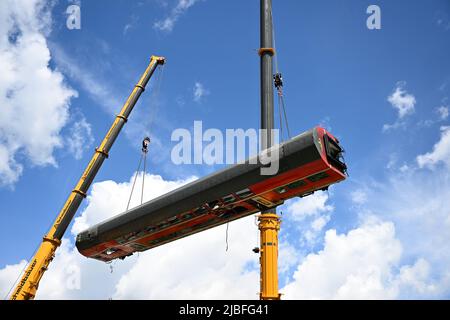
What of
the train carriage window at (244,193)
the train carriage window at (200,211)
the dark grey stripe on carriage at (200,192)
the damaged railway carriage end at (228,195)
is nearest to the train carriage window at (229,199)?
the damaged railway carriage end at (228,195)

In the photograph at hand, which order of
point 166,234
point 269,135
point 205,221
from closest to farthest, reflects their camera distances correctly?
point 269,135 < point 205,221 < point 166,234

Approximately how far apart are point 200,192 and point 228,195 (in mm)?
1417

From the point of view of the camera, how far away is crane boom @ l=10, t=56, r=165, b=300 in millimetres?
25906

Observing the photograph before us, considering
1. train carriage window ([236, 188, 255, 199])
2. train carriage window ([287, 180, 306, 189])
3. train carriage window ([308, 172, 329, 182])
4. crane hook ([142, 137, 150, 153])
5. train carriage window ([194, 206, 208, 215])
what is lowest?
train carriage window ([194, 206, 208, 215])

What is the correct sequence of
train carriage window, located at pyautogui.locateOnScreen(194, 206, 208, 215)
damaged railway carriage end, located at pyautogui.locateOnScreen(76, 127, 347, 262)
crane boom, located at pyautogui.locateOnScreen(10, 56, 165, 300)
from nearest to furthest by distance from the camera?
damaged railway carriage end, located at pyautogui.locateOnScreen(76, 127, 347, 262) → train carriage window, located at pyautogui.locateOnScreen(194, 206, 208, 215) → crane boom, located at pyautogui.locateOnScreen(10, 56, 165, 300)

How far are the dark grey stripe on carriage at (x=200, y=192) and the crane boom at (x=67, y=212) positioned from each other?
5387mm

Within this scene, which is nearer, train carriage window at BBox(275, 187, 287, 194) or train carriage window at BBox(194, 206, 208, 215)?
train carriage window at BBox(275, 187, 287, 194)

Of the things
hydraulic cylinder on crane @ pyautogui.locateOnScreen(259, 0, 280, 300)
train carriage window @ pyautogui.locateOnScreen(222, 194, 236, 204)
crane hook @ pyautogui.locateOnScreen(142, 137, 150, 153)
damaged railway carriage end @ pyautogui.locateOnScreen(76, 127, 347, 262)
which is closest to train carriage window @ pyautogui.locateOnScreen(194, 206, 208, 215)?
damaged railway carriage end @ pyautogui.locateOnScreen(76, 127, 347, 262)

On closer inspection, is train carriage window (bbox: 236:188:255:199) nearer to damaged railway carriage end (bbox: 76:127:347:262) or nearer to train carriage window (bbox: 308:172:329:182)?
damaged railway carriage end (bbox: 76:127:347:262)

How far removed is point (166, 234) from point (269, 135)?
8.27 m

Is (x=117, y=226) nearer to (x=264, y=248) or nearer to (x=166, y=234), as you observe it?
(x=166, y=234)

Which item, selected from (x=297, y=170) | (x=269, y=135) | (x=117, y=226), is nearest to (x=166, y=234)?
(x=117, y=226)
